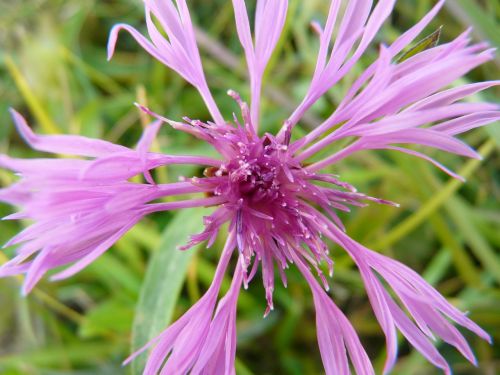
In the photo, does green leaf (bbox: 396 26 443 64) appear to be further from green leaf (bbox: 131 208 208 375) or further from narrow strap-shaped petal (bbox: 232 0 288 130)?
green leaf (bbox: 131 208 208 375)

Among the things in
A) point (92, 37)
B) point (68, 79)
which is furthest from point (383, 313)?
point (92, 37)

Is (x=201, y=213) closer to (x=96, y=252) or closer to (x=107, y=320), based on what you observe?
(x=96, y=252)

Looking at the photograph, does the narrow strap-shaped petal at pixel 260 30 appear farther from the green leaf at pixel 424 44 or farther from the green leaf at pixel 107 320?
the green leaf at pixel 107 320

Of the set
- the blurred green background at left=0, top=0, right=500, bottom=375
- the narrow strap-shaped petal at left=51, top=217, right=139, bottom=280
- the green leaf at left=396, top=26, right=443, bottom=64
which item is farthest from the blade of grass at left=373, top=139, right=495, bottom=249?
the narrow strap-shaped petal at left=51, top=217, right=139, bottom=280

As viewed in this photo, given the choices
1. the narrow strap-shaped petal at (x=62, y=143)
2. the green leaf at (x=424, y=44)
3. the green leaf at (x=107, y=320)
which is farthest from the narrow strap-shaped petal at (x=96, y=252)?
the green leaf at (x=107, y=320)

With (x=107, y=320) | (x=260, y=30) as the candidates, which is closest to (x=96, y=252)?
(x=260, y=30)

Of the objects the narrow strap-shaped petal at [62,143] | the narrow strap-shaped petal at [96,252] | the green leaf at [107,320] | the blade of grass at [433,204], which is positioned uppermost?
the narrow strap-shaped petal at [62,143]

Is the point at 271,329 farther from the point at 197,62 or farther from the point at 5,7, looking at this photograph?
the point at 5,7
